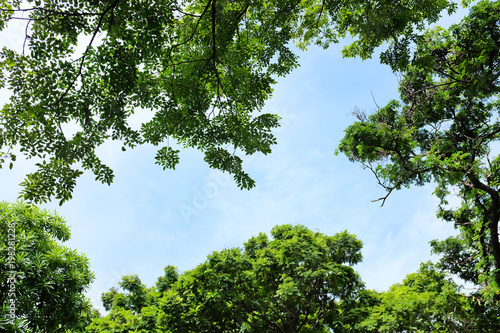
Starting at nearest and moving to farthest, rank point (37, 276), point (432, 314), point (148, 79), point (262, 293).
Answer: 1. point (148, 79)
2. point (37, 276)
3. point (432, 314)
4. point (262, 293)

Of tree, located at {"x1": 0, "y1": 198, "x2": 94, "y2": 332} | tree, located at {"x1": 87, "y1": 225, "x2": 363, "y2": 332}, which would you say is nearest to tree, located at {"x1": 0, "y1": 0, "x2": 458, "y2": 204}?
tree, located at {"x1": 0, "y1": 198, "x2": 94, "y2": 332}

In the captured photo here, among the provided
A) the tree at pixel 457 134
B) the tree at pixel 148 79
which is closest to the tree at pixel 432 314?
the tree at pixel 457 134

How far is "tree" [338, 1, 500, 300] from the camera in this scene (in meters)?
8.89

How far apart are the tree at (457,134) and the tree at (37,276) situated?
853cm

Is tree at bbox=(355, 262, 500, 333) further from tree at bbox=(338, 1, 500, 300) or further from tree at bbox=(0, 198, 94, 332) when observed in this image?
tree at bbox=(0, 198, 94, 332)

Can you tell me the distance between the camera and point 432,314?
36.6 feet

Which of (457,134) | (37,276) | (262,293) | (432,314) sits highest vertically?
(457,134)

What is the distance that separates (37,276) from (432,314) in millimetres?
12419

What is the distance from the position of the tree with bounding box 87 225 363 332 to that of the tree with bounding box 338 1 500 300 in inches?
162

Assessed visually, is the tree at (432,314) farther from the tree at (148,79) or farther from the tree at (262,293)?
A: the tree at (148,79)

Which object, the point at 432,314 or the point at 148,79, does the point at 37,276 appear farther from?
the point at 432,314

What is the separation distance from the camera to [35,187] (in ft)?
13.0

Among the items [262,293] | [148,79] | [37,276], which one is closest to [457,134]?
[262,293]

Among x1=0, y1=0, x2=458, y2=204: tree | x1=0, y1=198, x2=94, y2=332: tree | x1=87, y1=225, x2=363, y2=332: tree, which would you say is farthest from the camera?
x1=87, y1=225, x2=363, y2=332: tree
